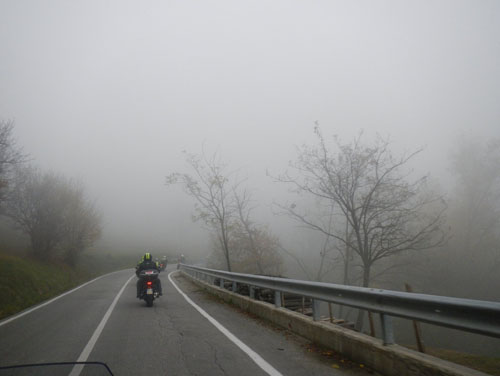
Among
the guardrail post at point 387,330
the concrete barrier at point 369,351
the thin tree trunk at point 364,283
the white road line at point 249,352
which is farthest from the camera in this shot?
the thin tree trunk at point 364,283

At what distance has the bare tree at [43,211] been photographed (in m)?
24.0

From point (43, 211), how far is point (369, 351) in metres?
27.4

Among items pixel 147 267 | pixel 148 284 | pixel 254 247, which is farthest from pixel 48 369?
pixel 254 247

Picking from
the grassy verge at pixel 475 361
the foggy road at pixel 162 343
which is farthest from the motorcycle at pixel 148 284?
the grassy verge at pixel 475 361

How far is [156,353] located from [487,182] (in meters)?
33.3

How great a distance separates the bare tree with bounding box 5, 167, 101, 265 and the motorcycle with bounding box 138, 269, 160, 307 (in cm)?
1775

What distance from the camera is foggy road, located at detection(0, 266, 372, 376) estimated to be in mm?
4402

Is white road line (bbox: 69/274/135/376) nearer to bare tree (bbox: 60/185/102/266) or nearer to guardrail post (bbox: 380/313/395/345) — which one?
guardrail post (bbox: 380/313/395/345)

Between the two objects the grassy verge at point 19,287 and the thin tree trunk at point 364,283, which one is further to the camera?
the thin tree trunk at point 364,283

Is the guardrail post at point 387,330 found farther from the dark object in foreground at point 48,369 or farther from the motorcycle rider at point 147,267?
the motorcycle rider at point 147,267

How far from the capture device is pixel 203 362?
4641 mm

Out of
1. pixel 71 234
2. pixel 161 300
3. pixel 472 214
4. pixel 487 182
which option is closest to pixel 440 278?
pixel 472 214

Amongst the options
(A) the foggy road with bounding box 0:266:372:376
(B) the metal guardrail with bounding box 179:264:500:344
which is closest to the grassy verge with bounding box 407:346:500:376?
(B) the metal guardrail with bounding box 179:264:500:344

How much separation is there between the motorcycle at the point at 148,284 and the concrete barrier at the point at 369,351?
189 inches
